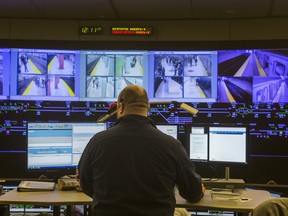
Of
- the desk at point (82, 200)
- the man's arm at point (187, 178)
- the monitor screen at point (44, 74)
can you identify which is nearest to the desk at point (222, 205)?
the desk at point (82, 200)

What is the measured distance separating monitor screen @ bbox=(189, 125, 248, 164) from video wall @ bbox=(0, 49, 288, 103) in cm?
134

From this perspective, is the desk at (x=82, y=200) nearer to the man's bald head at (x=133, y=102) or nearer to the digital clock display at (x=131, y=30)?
the man's bald head at (x=133, y=102)

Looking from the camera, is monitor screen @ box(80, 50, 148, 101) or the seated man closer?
the seated man

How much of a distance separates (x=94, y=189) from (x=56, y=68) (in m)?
2.78

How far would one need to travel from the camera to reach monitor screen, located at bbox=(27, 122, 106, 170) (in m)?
3.43

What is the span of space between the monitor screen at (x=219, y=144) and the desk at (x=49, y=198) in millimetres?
971

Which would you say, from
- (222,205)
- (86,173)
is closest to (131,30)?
(222,205)

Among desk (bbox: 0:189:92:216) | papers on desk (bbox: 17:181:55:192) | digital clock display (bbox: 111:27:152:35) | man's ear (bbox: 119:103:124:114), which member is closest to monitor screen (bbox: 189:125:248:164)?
desk (bbox: 0:189:92:216)

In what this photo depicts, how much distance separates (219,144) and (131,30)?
2.21 m

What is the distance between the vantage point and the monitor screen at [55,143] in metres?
3.43

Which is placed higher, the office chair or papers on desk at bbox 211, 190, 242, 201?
the office chair

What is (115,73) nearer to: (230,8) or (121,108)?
(230,8)

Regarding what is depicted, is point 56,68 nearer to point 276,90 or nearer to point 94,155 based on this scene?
point 276,90

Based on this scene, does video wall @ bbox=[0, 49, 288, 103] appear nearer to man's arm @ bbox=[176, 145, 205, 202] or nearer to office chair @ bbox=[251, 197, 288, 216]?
man's arm @ bbox=[176, 145, 205, 202]
